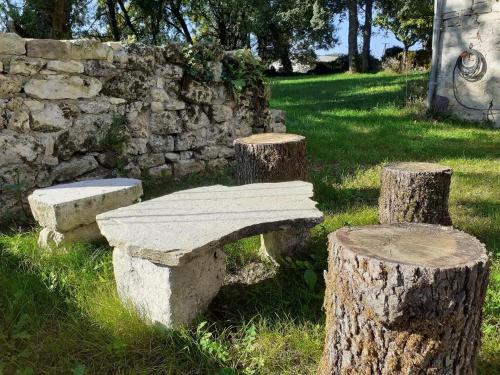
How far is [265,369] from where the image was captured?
2320mm

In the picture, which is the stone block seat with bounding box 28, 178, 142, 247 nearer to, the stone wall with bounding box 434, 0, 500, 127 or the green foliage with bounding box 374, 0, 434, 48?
the stone wall with bounding box 434, 0, 500, 127

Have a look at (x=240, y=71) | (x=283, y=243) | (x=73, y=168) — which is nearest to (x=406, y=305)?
(x=283, y=243)

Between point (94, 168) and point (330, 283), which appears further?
point (94, 168)

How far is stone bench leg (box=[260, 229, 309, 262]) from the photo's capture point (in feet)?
10.9

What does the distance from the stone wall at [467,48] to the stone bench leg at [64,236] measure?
742cm

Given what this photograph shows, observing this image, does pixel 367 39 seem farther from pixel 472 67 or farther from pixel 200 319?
pixel 200 319

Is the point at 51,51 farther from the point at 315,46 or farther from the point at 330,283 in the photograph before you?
the point at 315,46

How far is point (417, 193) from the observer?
341 cm

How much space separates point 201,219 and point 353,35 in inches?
805

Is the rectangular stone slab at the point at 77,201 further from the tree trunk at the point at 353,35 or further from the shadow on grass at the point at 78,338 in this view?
the tree trunk at the point at 353,35

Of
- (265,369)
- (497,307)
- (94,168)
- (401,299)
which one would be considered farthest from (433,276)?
(94,168)

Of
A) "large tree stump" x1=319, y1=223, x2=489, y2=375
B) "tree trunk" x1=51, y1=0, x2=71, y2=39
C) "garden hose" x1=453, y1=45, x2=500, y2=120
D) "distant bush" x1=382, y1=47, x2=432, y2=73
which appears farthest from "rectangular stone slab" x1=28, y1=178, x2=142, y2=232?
"distant bush" x1=382, y1=47, x2=432, y2=73

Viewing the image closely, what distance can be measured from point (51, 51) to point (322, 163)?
3.54m

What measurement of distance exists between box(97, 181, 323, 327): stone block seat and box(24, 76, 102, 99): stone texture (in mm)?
2101
